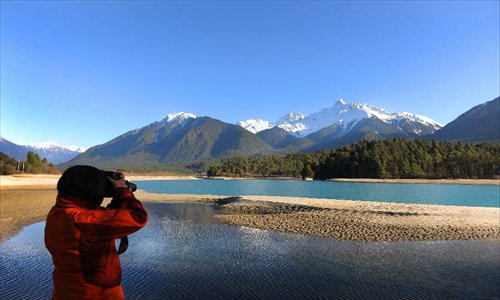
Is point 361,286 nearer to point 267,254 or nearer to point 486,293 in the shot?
point 486,293

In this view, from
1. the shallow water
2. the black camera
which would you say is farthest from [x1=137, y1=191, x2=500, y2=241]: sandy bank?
the black camera

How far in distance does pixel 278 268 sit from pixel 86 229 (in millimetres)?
14132

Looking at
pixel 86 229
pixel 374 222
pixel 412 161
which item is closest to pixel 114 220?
pixel 86 229

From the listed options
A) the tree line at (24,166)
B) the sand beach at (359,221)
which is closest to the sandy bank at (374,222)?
the sand beach at (359,221)

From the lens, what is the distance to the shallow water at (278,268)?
1333 cm

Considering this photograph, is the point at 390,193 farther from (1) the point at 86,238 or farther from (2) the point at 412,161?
(2) the point at 412,161

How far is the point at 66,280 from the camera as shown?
388 centimetres

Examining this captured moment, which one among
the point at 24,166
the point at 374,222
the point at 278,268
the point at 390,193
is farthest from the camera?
the point at 24,166

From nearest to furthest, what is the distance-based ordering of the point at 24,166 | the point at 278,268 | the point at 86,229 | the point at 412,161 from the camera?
the point at 86,229 < the point at 278,268 < the point at 24,166 < the point at 412,161

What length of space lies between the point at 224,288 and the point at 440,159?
513 feet

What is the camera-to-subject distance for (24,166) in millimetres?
136375

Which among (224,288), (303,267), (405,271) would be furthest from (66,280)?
(405,271)

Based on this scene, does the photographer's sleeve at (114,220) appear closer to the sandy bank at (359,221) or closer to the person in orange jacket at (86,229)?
the person in orange jacket at (86,229)

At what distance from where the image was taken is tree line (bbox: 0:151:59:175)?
4742 inches
